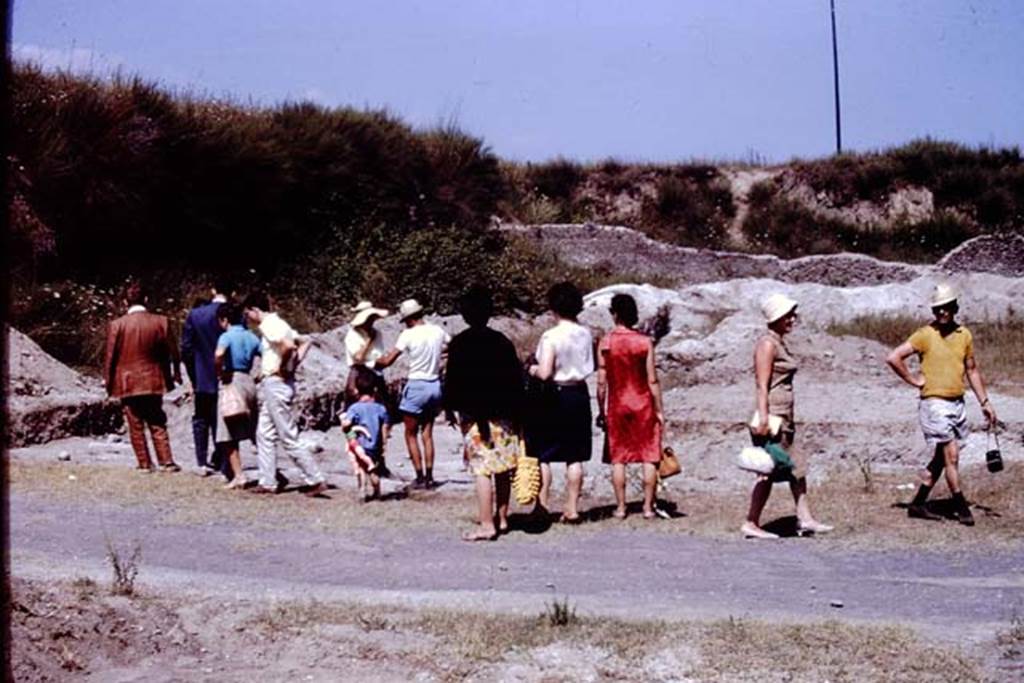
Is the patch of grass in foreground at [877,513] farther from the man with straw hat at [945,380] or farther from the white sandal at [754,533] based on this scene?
the man with straw hat at [945,380]

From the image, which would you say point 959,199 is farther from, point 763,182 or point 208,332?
point 208,332

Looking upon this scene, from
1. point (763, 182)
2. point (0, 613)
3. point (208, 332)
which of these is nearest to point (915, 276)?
point (763, 182)

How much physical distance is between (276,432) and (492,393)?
2.58 meters

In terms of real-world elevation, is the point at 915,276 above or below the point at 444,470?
above

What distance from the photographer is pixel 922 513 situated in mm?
11055

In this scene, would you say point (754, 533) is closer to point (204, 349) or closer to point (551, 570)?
point (551, 570)

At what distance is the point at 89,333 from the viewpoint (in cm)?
1980

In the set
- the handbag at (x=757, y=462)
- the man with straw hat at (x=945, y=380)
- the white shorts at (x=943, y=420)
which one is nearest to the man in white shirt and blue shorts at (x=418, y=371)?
the handbag at (x=757, y=462)

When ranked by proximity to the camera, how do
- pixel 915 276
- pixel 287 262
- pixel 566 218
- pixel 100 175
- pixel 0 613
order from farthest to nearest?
1. pixel 566 218
2. pixel 915 276
3. pixel 287 262
4. pixel 100 175
5. pixel 0 613

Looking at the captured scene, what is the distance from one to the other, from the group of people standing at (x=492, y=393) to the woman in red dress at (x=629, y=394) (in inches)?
0.4

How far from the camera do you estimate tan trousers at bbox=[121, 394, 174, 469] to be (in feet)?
42.7

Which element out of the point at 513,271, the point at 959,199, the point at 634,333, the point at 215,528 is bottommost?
the point at 215,528

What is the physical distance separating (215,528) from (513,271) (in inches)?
684

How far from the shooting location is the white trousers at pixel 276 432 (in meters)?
11.7
